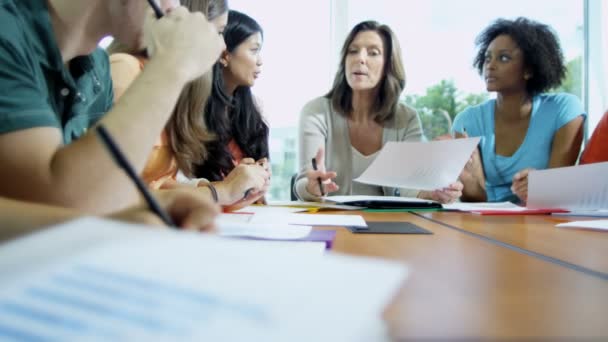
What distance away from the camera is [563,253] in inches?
25.5

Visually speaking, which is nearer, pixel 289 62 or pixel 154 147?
pixel 154 147

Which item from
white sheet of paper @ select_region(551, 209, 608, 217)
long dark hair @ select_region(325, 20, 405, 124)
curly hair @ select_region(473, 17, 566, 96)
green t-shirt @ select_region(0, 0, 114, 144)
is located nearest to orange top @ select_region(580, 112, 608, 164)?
curly hair @ select_region(473, 17, 566, 96)

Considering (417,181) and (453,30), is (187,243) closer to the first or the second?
(417,181)

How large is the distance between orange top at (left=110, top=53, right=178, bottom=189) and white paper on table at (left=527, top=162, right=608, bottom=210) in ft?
3.23

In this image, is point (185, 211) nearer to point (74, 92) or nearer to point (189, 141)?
point (74, 92)

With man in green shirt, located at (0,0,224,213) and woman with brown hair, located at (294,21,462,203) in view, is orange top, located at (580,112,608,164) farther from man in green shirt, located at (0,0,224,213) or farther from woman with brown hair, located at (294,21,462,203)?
man in green shirt, located at (0,0,224,213)

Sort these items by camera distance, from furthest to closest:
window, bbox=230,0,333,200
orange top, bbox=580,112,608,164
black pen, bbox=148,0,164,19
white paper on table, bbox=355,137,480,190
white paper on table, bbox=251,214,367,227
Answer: window, bbox=230,0,333,200, orange top, bbox=580,112,608,164, white paper on table, bbox=355,137,480,190, white paper on table, bbox=251,214,367,227, black pen, bbox=148,0,164,19

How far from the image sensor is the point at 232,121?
184cm

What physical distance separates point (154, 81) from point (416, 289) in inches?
15.9

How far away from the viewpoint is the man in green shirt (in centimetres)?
56

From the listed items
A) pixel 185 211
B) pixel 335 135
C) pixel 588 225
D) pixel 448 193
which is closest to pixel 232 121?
pixel 335 135

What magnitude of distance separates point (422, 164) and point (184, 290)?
3.98ft

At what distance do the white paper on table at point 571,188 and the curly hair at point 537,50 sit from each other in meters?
0.98

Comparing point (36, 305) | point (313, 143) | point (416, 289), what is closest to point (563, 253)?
point (416, 289)
